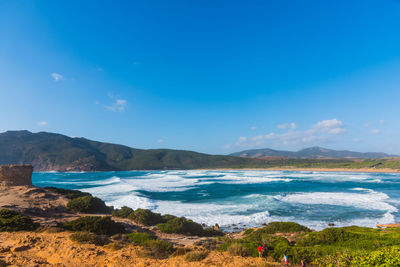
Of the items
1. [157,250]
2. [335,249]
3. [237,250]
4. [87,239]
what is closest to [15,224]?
[87,239]

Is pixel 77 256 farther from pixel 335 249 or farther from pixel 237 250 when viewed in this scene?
pixel 335 249

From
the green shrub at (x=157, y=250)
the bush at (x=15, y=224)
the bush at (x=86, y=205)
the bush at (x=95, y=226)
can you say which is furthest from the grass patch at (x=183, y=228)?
the bush at (x=15, y=224)

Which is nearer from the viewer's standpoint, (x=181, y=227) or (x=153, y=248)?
(x=153, y=248)

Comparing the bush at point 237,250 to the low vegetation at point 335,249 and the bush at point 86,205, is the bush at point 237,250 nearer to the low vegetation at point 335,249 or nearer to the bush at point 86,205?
the low vegetation at point 335,249

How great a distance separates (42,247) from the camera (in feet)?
24.3

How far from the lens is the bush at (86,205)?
1505 centimetres

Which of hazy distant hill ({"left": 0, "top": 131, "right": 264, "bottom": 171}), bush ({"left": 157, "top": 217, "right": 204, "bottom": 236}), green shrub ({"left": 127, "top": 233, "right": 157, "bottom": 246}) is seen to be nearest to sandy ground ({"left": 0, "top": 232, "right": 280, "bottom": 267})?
green shrub ({"left": 127, "top": 233, "right": 157, "bottom": 246})

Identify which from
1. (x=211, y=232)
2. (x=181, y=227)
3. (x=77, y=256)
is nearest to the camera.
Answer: (x=77, y=256)

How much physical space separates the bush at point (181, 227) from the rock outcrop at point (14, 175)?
15.1 meters

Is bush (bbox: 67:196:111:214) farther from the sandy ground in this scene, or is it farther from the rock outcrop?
the rock outcrop

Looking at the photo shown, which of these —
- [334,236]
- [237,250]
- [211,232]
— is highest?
[237,250]

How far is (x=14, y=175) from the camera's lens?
18750mm

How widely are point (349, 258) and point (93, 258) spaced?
794 centimetres

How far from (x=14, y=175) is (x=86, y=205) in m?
9.09
